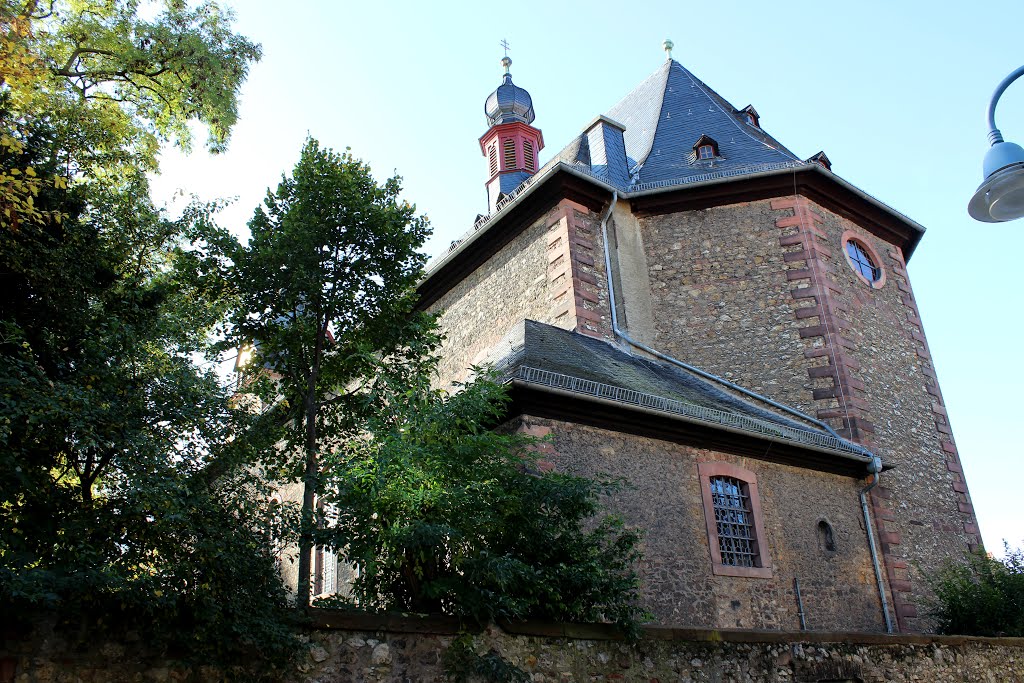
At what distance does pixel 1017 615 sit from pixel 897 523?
6.37 ft

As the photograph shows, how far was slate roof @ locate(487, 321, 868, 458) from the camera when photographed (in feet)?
32.9

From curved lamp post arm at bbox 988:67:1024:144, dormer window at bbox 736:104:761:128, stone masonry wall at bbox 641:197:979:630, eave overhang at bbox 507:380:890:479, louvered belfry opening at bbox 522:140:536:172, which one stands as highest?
louvered belfry opening at bbox 522:140:536:172

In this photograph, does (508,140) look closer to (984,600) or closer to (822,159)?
(822,159)

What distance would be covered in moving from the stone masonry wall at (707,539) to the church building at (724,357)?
0.09 feet

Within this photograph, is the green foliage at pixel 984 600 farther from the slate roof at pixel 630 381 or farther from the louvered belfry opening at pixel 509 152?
the louvered belfry opening at pixel 509 152

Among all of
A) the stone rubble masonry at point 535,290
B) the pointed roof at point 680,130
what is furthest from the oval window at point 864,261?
the stone rubble masonry at point 535,290

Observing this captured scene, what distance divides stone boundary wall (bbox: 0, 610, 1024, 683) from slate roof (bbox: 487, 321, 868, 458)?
2.81 meters

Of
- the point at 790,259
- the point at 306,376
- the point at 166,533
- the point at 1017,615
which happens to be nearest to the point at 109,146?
the point at 306,376

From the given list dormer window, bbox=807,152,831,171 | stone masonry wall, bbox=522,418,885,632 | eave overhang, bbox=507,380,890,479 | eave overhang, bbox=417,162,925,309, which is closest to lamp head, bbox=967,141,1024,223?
stone masonry wall, bbox=522,418,885,632

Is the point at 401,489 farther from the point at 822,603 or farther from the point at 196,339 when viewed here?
the point at 822,603

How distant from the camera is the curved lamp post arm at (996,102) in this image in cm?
603

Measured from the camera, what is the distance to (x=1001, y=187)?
5.95 metres

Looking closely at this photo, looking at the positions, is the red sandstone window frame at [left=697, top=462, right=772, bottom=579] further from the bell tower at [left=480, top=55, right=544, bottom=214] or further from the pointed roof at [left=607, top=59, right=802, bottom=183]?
the bell tower at [left=480, top=55, right=544, bottom=214]

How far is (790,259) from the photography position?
50.0 ft
